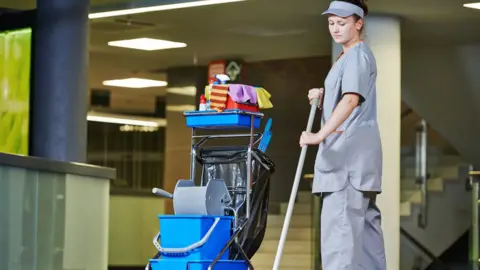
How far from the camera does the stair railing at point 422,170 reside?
11.6 metres

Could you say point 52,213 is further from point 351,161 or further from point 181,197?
point 351,161

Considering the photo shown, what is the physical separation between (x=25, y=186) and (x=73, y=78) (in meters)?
1.86

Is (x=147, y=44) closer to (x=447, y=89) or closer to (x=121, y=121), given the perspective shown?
(x=447, y=89)

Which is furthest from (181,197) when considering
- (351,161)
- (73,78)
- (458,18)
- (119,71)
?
(119,71)

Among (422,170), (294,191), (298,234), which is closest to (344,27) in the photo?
(294,191)

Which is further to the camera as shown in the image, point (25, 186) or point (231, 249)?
point (25, 186)

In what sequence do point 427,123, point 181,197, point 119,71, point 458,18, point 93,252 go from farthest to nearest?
point 119,71 < point 427,123 < point 458,18 < point 93,252 < point 181,197

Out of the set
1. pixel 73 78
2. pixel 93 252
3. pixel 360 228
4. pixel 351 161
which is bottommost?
pixel 93 252

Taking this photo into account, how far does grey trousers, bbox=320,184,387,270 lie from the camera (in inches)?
175

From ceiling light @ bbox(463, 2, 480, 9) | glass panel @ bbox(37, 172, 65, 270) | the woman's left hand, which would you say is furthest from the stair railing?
the woman's left hand

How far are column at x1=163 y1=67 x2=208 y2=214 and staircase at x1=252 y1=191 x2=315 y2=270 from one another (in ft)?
4.19

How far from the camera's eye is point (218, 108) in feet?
17.3

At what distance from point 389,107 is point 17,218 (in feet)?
13.3

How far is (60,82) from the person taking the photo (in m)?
8.77
